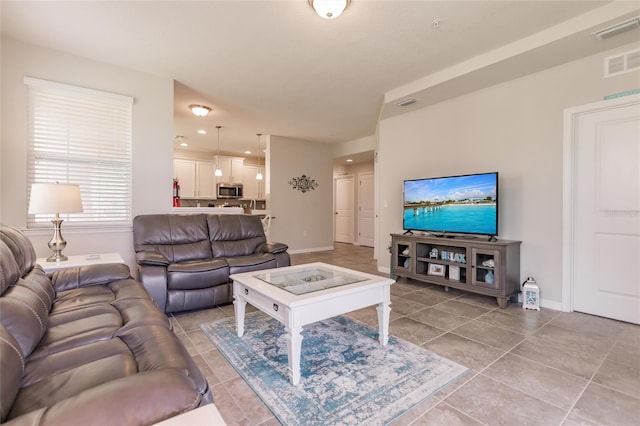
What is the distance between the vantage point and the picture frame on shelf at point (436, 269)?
150 inches

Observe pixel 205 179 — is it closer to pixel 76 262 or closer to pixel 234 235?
pixel 234 235

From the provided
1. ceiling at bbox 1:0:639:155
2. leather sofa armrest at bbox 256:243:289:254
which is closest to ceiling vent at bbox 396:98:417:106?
ceiling at bbox 1:0:639:155

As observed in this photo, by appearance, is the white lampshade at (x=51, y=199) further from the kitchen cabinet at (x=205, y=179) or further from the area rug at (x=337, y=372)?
the kitchen cabinet at (x=205, y=179)

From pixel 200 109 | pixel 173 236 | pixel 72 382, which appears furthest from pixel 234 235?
pixel 72 382

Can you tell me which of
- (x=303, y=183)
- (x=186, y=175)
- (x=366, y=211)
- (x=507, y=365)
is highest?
(x=186, y=175)

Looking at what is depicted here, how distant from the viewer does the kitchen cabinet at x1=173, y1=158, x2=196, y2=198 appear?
25.2 feet

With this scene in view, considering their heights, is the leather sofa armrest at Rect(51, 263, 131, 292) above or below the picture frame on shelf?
above

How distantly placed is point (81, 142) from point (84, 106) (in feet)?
1.32

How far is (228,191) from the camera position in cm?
786

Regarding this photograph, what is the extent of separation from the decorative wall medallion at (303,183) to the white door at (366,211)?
1.74 meters

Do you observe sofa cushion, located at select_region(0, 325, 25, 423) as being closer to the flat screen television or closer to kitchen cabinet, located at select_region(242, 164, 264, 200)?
the flat screen television

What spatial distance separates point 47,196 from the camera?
2.47 metres

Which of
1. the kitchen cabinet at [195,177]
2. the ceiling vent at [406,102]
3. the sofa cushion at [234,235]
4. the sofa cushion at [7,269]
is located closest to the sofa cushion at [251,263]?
the sofa cushion at [234,235]

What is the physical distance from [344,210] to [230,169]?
11.5 feet
